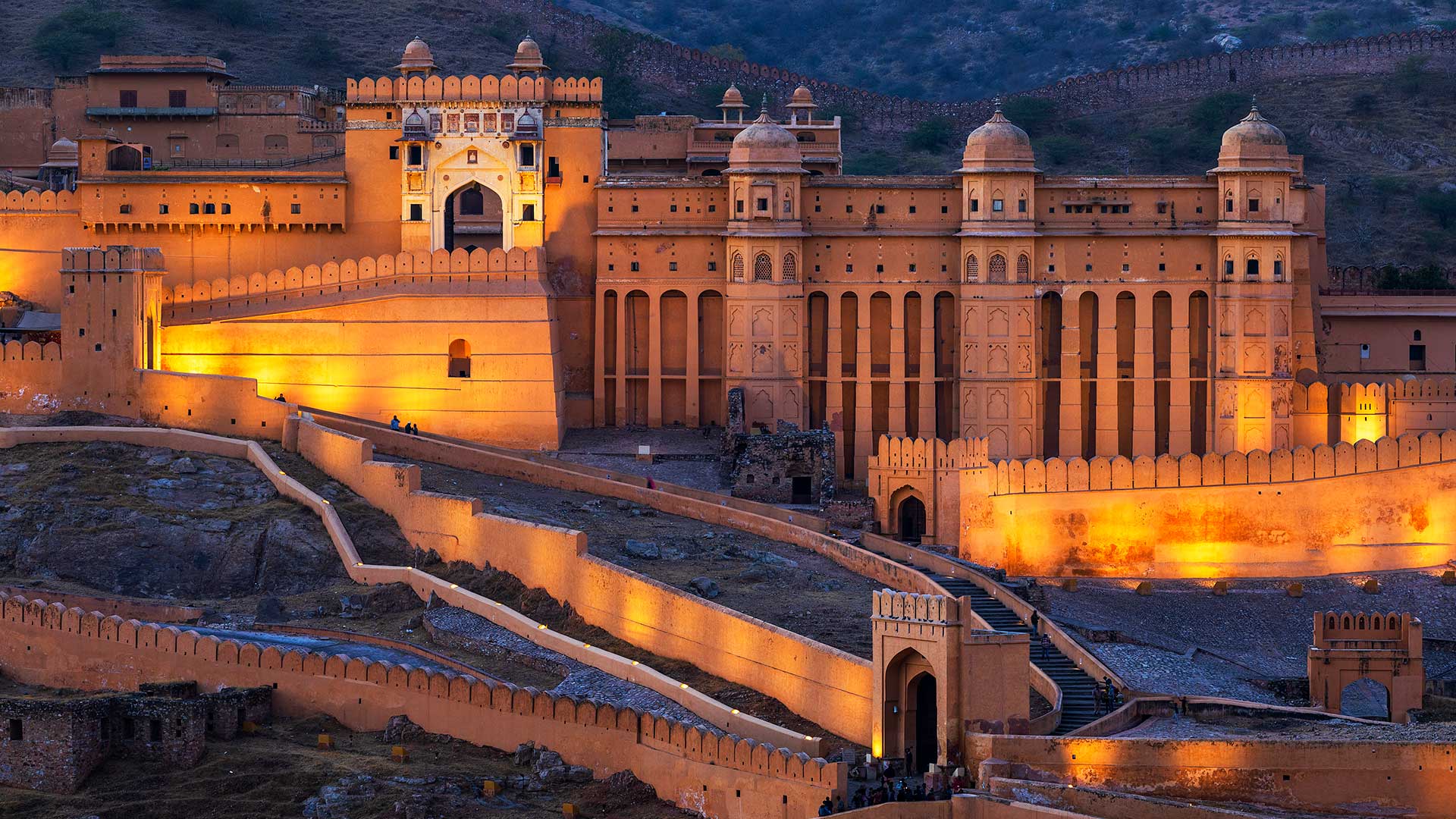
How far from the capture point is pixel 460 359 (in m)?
66.1

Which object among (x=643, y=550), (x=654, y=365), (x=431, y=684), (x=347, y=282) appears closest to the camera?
(x=431, y=684)

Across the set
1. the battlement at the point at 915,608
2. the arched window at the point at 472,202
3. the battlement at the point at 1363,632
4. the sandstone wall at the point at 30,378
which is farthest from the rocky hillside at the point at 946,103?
the battlement at the point at 915,608

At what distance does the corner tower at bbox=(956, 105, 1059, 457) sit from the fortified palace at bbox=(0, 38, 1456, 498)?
60mm

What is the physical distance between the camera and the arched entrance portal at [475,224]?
235 ft

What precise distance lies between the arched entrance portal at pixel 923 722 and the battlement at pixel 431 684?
92.3 inches

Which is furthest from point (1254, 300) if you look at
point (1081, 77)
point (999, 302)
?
point (1081, 77)

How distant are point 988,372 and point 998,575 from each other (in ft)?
35.9

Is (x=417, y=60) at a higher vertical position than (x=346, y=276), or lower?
higher

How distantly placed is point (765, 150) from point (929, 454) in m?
10.0

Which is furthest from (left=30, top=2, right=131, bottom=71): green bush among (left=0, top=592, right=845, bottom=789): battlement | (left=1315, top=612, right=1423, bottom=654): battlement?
(left=1315, top=612, right=1423, bottom=654): battlement

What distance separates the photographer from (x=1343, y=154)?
96.4m

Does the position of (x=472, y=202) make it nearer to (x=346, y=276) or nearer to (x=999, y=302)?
(x=346, y=276)

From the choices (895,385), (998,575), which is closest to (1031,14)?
(895,385)

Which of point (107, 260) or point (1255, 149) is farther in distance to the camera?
point (1255, 149)
